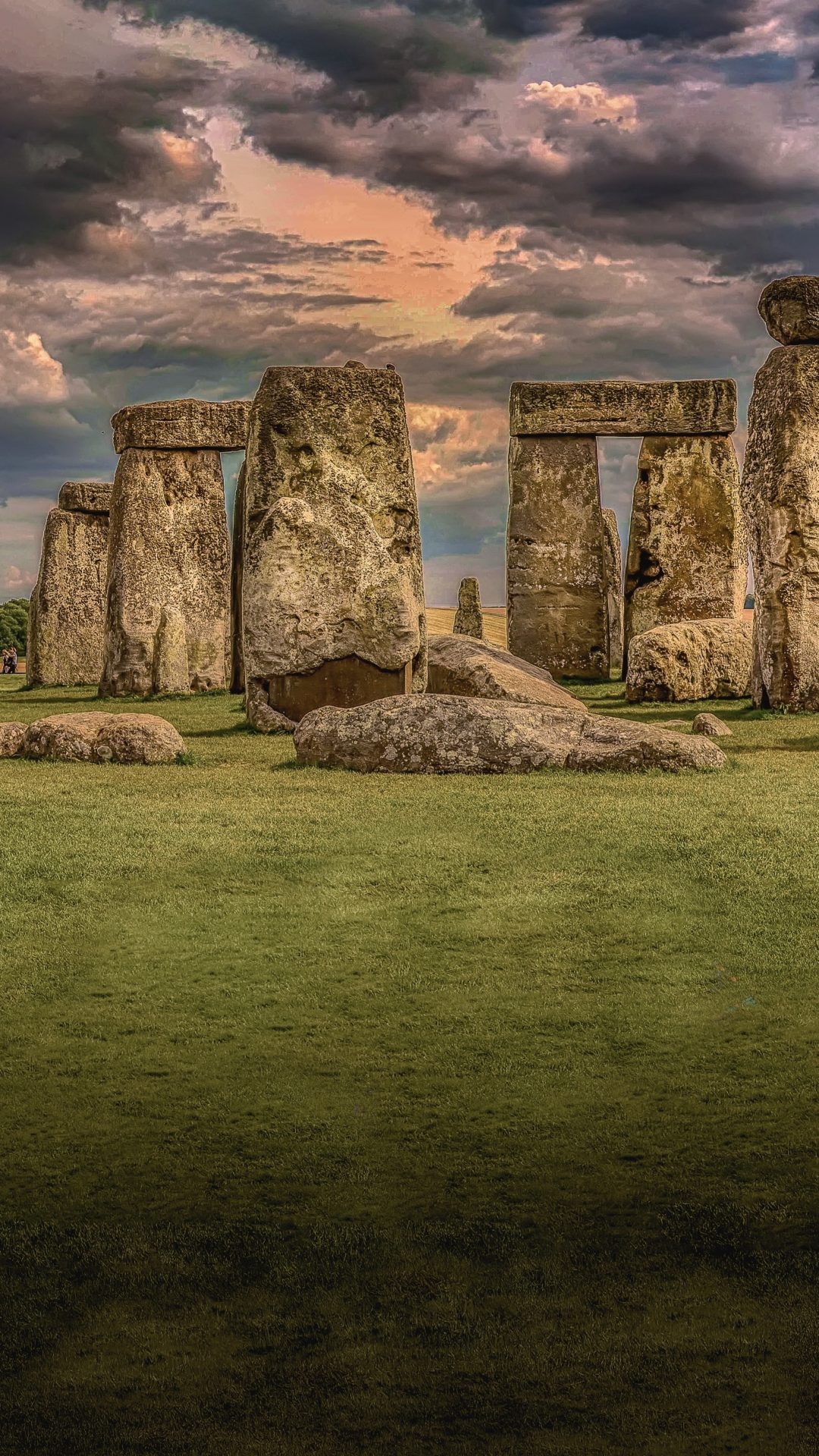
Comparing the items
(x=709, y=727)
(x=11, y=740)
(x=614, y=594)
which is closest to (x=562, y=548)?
(x=614, y=594)

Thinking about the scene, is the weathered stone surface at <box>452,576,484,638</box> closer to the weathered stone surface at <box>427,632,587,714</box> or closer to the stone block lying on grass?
the weathered stone surface at <box>427,632,587,714</box>

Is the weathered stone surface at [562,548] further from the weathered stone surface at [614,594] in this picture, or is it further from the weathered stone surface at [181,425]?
the weathered stone surface at [181,425]

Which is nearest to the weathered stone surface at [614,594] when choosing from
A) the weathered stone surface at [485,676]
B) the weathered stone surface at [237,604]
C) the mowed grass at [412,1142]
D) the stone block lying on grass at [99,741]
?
the weathered stone surface at [237,604]

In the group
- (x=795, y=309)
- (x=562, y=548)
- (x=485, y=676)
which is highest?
(x=795, y=309)

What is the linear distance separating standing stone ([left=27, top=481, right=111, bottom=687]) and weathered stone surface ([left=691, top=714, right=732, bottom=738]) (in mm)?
12059

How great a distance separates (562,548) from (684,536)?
1.63 meters

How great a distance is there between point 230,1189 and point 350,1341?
25.6 inches

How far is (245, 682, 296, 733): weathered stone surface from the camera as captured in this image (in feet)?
36.3

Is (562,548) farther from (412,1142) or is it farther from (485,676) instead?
(412,1142)

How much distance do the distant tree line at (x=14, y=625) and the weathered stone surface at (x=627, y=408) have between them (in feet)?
43.6

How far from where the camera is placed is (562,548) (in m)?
19.6

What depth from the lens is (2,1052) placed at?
394 centimetres

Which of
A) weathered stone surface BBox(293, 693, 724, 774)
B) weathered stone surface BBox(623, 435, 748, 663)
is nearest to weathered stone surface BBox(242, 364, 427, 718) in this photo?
weathered stone surface BBox(293, 693, 724, 774)

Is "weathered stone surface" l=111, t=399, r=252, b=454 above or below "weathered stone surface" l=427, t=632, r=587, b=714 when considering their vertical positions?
above
